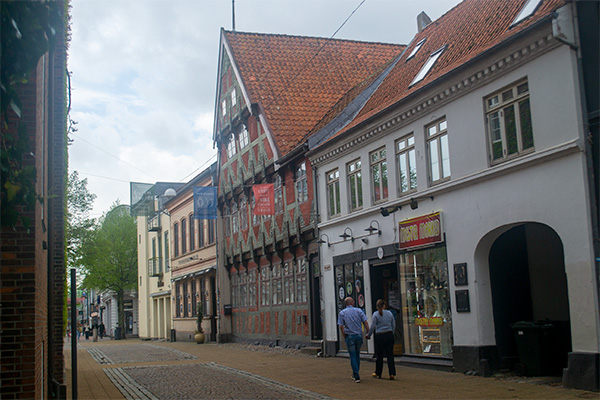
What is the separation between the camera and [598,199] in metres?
11.7

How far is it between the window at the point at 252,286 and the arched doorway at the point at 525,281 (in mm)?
16817

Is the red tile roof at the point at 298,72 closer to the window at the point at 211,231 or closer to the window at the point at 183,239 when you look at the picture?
the window at the point at 211,231

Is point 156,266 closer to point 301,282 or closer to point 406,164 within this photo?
point 301,282

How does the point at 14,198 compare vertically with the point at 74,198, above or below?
below

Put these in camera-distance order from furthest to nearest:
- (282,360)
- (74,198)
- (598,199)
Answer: (74,198), (282,360), (598,199)

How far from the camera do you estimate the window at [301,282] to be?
25.5 m

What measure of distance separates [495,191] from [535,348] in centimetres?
311

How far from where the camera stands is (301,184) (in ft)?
82.4

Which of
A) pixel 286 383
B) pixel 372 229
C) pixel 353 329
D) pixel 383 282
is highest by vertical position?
pixel 372 229

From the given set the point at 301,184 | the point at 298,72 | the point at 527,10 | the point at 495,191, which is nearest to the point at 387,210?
the point at 495,191

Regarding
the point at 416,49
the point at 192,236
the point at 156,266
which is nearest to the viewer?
the point at 416,49

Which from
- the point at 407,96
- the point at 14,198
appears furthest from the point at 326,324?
the point at 14,198

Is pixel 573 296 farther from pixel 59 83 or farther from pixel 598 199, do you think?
pixel 59 83

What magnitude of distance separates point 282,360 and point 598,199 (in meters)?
11.9
